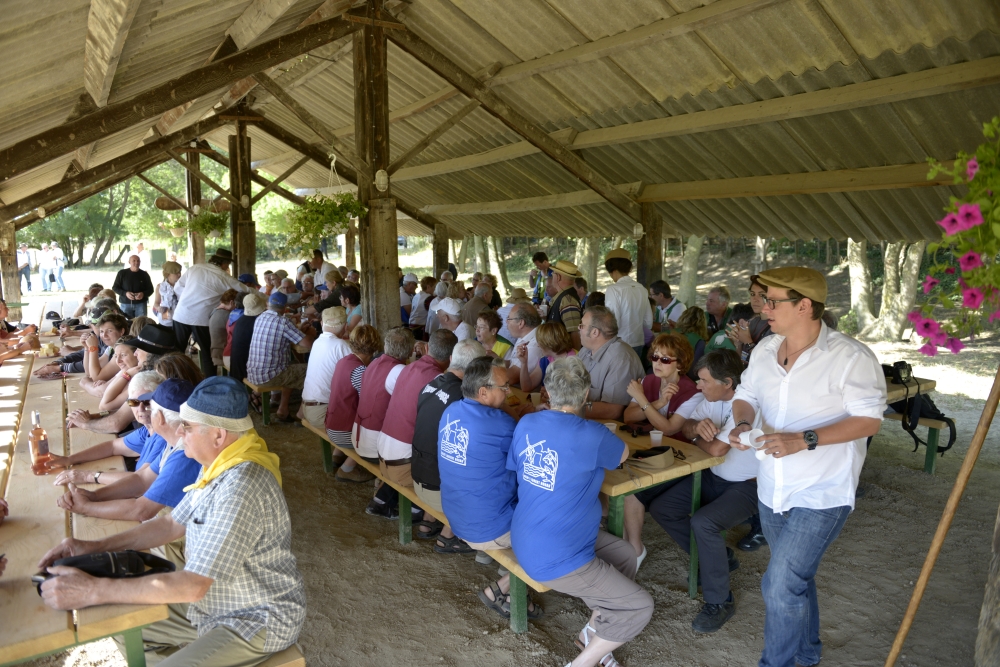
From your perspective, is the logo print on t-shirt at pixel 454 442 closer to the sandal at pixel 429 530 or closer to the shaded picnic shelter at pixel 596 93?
the sandal at pixel 429 530

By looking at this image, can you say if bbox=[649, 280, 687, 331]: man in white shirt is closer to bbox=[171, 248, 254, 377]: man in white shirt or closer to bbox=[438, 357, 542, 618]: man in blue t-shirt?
bbox=[438, 357, 542, 618]: man in blue t-shirt

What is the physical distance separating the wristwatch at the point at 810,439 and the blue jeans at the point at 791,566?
0.33 m

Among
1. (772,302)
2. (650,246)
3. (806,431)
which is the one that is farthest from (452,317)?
(806,431)

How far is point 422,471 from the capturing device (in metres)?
A: 3.84

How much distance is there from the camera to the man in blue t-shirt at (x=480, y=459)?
10.7 ft

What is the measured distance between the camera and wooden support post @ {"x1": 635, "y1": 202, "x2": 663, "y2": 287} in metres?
8.36

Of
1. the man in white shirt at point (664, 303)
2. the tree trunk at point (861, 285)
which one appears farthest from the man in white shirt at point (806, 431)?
the tree trunk at point (861, 285)

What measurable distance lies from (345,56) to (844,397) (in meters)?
8.61

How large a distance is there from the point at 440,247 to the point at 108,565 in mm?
12099

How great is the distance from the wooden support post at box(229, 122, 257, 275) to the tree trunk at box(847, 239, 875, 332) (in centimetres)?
1146

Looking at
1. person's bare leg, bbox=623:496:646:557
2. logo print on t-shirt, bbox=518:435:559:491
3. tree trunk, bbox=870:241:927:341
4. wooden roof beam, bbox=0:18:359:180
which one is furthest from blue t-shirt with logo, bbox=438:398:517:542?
tree trunk, bbox=870:241:927:341

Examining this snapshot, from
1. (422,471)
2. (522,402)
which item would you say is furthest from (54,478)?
(522,402)

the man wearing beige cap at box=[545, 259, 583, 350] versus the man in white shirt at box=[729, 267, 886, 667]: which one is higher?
the man wearing beige cap at box=[545, 259, 583, 350]

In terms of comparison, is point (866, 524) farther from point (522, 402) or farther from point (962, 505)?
point (522, 402)
